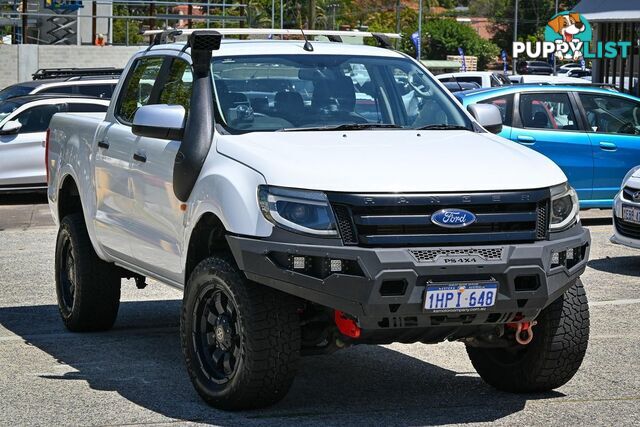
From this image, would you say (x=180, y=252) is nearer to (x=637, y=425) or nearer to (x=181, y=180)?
(x=181, y=180)

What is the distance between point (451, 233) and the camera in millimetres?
6020

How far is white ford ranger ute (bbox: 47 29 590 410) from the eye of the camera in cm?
595

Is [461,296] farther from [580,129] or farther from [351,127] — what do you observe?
[580,129]

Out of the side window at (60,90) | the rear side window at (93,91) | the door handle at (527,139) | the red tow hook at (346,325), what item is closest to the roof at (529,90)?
the door handle at (527,139)

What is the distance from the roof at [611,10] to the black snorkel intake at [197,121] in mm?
22206

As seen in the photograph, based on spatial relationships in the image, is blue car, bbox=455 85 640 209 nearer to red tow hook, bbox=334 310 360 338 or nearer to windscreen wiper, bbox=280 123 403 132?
windscreen wiper, bbox=280 123 403 132

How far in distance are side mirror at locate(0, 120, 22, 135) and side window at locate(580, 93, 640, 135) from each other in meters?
7.99

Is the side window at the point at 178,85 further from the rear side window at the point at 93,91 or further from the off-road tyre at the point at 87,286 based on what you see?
the rear side window at the point at 93,91

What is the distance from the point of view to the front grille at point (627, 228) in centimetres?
1182

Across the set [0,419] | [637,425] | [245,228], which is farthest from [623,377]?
[0,419]

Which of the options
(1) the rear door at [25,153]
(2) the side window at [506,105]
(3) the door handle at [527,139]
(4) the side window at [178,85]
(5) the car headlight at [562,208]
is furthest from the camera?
(1) the rear door at [25,153]

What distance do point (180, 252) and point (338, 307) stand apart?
138 centimetres

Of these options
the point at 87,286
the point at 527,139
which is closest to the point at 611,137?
the point at 527,139

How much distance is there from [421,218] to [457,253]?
9.0 inches
